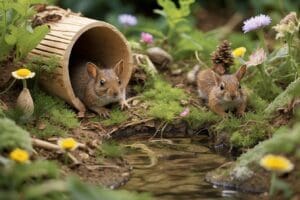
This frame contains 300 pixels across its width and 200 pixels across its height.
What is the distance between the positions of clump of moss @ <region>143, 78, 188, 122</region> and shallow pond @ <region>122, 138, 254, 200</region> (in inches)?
12.5

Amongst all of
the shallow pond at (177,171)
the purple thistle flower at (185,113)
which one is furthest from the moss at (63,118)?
the purple thistle flower at (185,113)

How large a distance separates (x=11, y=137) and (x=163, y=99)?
2417mm

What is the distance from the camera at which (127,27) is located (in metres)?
8.98

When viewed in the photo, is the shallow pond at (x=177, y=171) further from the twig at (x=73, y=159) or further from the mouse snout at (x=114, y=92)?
the mouse snout at (x=114, y=92)

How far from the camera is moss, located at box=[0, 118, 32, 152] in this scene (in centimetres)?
507

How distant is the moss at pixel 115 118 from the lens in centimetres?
688

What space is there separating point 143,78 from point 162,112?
0.71 meters

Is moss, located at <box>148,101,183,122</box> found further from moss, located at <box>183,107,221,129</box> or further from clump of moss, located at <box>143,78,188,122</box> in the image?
moss, located at <box>183,107,221,129</box>

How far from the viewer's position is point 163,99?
7.29m

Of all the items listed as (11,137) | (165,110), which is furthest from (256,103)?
(11,137)

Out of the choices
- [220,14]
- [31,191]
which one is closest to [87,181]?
[31,191]

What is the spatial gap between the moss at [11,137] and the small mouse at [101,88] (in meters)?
1.89

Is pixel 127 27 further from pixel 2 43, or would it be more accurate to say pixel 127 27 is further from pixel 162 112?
pixel 2 43

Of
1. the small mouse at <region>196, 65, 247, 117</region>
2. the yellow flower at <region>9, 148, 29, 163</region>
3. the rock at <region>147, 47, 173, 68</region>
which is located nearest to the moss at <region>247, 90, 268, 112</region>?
the small mouse at <region>196, 65, 247, 117</region>
